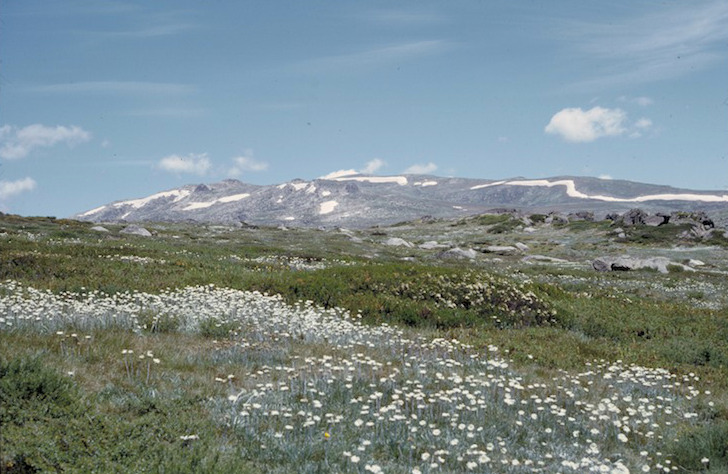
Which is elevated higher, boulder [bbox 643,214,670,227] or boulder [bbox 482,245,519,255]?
boulder [bbox 643,214,670,227]

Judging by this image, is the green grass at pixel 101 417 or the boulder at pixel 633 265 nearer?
the green grass at pixel 101 417

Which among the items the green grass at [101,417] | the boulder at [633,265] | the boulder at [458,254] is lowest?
the boulder at [633,265]

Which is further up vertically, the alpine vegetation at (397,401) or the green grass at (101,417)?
the green grass at (101,417)

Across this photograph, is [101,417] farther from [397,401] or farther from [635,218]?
[635,218]

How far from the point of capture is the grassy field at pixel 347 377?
6.51 m

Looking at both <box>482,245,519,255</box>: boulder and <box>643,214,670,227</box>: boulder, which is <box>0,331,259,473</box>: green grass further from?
<box>643,214,670,227</box>: boulder

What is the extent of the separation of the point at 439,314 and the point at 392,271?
4.72 m

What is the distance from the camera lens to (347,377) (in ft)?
30.6

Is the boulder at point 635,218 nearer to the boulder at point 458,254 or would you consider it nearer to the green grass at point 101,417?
the boulder at point 458,254

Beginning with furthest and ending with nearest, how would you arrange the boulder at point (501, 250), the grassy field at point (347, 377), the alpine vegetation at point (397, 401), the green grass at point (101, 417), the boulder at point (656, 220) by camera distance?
1. the boulder at point (656, 220)
2. the boulder at point (501, 250)
3. the alpine vegetation at point (397, 401)
4. the grassy field at point (347, 377)
5. the green grass at point (101, 417)

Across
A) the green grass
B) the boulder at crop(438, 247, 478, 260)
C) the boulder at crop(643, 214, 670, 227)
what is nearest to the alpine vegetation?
the green grass

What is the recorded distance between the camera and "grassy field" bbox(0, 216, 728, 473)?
21.4 feet

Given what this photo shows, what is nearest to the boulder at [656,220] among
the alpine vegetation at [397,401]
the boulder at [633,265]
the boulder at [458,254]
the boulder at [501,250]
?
the boulder at [501,250]

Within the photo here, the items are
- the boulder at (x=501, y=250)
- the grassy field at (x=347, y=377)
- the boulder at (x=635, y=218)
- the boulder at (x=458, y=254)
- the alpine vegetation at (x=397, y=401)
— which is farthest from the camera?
the boulder at (x=635, y=218)
